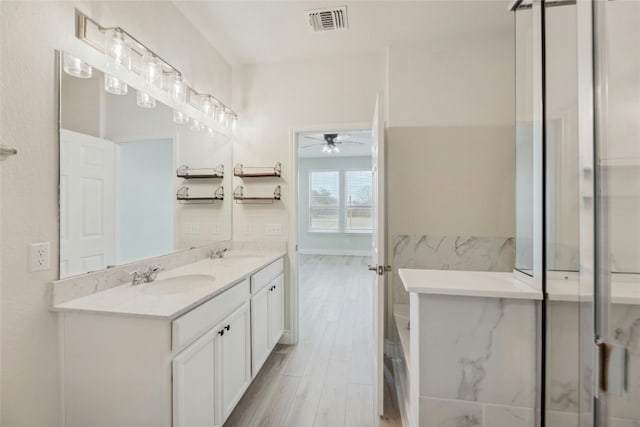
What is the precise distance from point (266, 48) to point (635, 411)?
310 centimetres

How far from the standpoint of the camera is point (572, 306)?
0.90m

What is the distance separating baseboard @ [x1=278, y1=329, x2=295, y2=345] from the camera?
276 centimetres

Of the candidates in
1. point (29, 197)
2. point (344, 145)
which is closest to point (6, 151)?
point (29, 197)

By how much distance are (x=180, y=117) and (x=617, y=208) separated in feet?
8.04

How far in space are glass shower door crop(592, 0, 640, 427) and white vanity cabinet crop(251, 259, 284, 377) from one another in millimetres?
1806

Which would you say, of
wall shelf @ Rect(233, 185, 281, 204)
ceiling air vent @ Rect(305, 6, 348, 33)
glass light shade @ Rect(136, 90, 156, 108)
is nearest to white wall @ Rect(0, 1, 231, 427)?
glass light shade @ Rect(136, 90, 156, 108)

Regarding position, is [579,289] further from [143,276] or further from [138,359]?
[143,276]

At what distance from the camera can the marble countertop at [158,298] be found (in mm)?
1194

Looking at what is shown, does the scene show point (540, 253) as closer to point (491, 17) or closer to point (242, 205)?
point (491, 17)

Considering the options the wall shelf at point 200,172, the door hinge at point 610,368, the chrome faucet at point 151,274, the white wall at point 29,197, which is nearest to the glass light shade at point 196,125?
the wall shelf at point 200,172

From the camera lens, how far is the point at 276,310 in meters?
2.52

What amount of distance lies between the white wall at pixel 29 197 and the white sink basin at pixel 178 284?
1.52 ft

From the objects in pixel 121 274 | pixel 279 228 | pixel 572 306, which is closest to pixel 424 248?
pixel 279 228

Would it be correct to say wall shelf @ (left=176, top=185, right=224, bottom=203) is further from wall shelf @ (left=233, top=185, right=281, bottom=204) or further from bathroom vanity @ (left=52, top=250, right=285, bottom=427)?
bathroom vanity @ (left=52, top=250, right=285, bottom=427)
